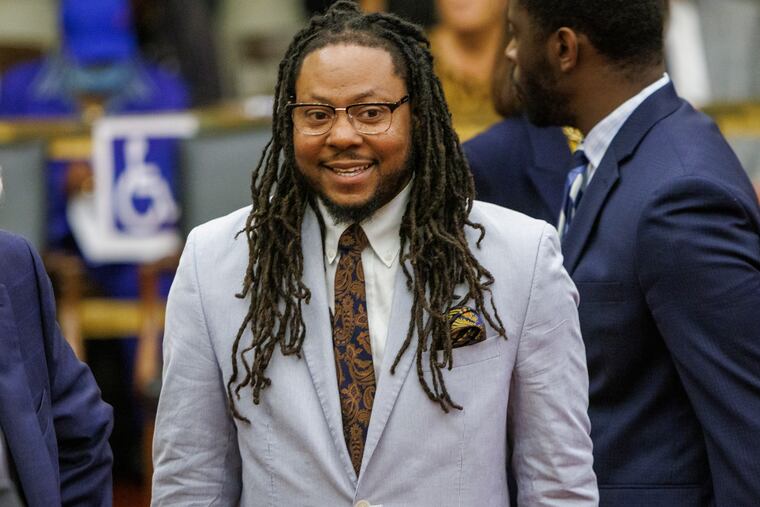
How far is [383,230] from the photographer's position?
253cm

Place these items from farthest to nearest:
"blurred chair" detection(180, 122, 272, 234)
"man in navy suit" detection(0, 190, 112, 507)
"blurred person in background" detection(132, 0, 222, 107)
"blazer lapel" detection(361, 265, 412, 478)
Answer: "blurred person in background" detection(132, 0, 222, 107)
"blurred chair" detection(180, 122, 272, 234)
"blazer lapel" detection(361, 265, 412, 478)
"man in navy suit" detection(0, 190, 112, 507)

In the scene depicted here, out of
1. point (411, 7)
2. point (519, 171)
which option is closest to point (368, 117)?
point (519, 171)

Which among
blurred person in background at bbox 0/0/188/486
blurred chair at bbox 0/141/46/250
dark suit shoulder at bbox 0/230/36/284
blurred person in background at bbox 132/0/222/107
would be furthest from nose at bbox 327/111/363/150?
blurred person in background at bbox 132/0/222/107

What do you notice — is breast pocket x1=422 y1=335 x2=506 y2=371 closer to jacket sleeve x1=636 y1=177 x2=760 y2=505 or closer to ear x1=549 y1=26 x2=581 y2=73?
jacket sleeve x1=636 y1=177 x2=760 y2=505

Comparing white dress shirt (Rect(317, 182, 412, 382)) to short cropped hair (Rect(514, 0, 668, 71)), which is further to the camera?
short cropped hair (Rect(514, 0, 668, 71))

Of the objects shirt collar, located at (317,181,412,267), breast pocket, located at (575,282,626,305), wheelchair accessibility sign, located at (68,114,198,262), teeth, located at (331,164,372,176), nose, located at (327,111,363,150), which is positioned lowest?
wheelchair accessibility sign, located at (68,114,198,262)

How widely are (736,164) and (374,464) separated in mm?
1024

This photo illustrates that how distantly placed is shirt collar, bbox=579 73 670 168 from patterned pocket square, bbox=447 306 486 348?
0.68 m

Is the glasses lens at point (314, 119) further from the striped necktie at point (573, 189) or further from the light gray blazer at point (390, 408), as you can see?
the striped necktie at point (573, 189)

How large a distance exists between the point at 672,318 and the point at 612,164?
1.31 feet

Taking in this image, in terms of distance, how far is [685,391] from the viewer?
9.00 feet

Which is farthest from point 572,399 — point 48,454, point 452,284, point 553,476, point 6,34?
point 6,34

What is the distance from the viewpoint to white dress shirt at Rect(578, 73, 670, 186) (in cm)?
300

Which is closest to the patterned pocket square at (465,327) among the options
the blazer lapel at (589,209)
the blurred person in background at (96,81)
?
the blazer lapel at (589,209)
